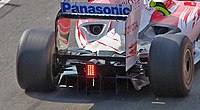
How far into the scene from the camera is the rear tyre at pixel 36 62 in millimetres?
8078

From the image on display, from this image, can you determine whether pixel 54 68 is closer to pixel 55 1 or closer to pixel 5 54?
pixel 5 54

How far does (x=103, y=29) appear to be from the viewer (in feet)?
28.8

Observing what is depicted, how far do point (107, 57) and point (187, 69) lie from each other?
1049 mm

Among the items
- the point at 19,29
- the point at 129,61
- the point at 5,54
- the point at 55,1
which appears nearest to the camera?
the point at 129,61

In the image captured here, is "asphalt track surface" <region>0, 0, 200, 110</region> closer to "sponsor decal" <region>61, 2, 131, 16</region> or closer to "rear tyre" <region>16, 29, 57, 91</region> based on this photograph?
"rear tyre" <region>16, 29, 57, 91</region>

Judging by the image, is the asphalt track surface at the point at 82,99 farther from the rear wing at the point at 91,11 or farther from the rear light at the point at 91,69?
the rear wing at the point at 91,11

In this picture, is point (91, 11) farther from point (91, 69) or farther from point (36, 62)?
point (36, 62)

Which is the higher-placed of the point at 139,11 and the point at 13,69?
the point at 139,11

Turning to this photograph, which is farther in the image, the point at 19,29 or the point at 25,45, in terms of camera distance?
the point at 19,29

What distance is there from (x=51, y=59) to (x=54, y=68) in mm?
147

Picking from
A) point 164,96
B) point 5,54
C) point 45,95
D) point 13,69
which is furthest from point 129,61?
point 5,54

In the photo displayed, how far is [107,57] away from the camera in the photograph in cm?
791

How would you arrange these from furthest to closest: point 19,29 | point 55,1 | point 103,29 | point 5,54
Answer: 1. point 55,1
2. point 19,29
3. point 5,54
4. point 103,29

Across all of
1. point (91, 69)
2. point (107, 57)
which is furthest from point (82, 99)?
point (107, 57)
